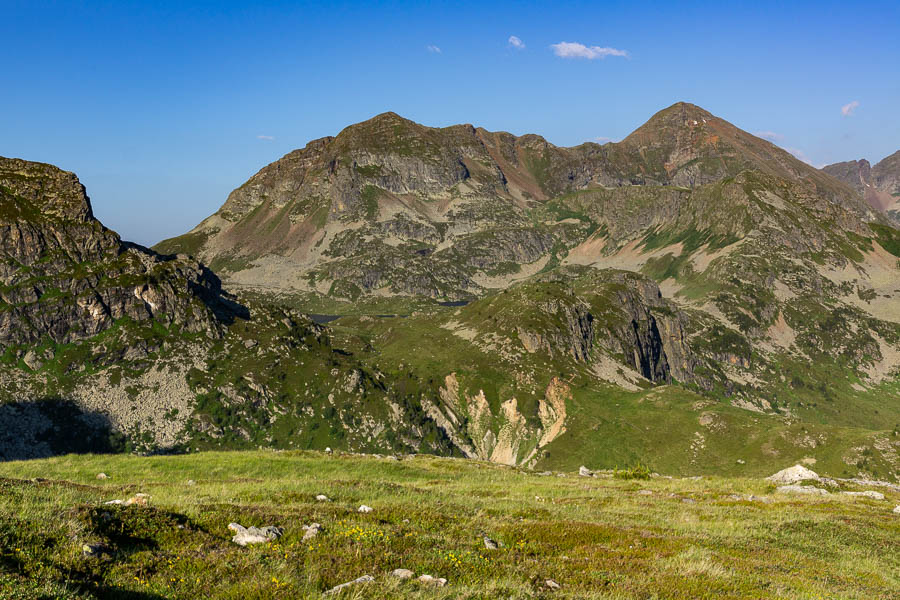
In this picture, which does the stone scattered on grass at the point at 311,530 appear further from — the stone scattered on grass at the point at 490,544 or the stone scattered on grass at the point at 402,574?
the stone scattered on grass at the point at 490,544

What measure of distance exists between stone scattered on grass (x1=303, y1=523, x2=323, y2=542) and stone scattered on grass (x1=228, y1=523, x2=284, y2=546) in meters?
0.92

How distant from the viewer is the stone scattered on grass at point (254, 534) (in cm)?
1830

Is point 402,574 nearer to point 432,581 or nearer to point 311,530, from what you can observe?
point 432,581

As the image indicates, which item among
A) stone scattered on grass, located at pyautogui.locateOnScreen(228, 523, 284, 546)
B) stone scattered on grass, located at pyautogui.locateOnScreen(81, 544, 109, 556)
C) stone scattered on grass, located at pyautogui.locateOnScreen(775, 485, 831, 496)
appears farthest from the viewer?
stone scattered on grass, located at pyautogui.locateOnScreen(775, 485, 831, 496)

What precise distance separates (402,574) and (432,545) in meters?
4.61

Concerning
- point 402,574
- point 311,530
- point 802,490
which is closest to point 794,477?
point 802,490

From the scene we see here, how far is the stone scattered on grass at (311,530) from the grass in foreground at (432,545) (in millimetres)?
373

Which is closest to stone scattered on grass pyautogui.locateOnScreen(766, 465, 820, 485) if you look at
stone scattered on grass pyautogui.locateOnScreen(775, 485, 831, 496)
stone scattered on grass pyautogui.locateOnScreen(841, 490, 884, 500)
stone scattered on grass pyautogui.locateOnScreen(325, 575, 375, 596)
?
stone scattered on grass pyautogui.locateOnScreen(775, 485, 831, 496)

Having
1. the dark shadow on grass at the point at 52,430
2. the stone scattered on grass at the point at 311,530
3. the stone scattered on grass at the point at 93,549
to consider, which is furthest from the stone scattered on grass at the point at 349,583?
the dark shadow on grass at the point at 52,430

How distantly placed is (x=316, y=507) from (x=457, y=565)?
11700 millimetres

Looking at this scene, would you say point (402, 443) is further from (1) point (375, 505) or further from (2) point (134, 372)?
(1) point (375, 505)

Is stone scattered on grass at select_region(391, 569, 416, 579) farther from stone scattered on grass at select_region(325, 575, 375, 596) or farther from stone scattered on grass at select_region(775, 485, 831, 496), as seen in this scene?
stone scattered on grass at select_region(775, 485, 831, 496)

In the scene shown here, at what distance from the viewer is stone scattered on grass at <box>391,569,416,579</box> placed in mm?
15371

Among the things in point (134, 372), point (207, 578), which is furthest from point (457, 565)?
point (134, 372)
